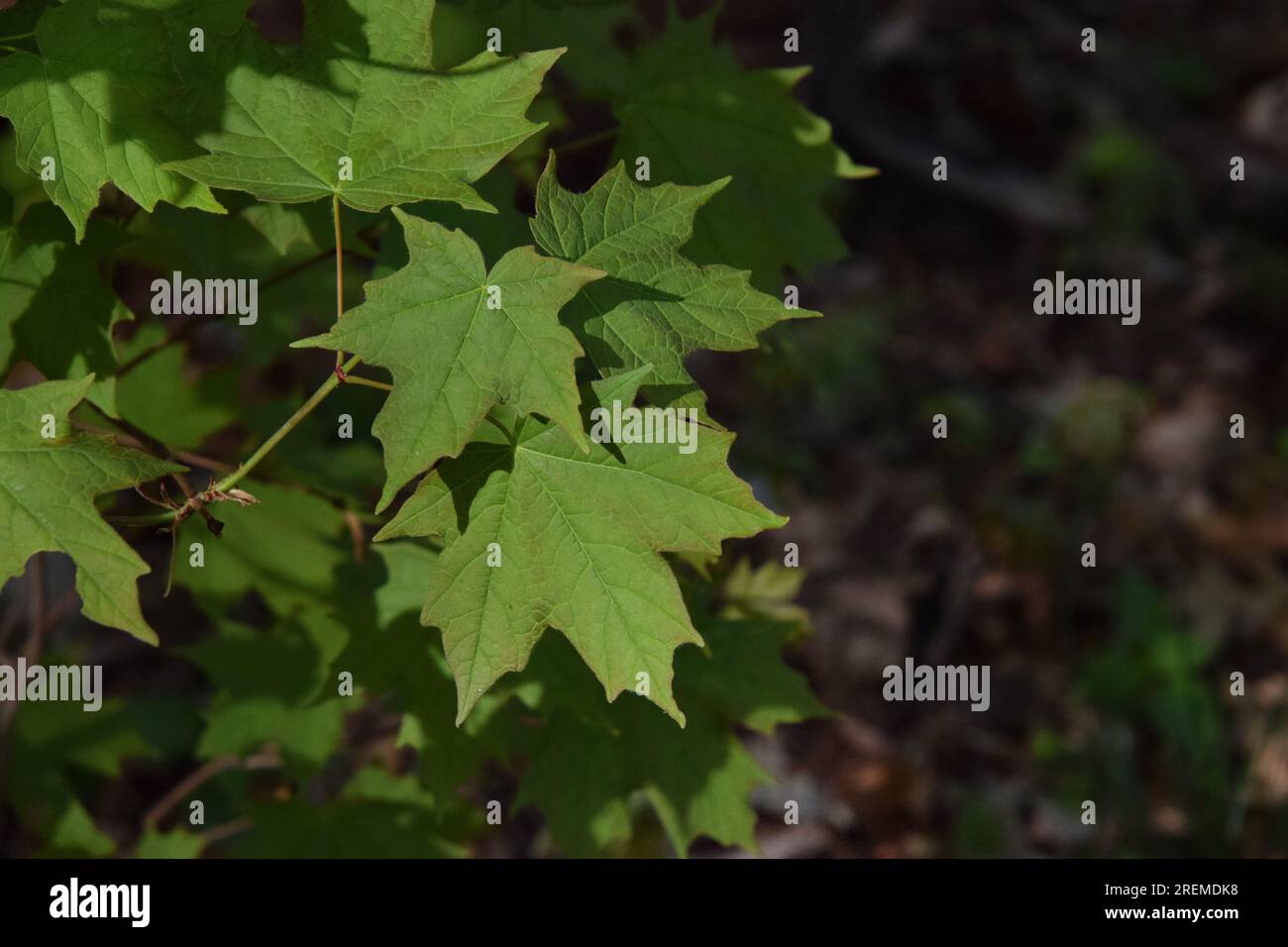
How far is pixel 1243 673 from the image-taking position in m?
3.72

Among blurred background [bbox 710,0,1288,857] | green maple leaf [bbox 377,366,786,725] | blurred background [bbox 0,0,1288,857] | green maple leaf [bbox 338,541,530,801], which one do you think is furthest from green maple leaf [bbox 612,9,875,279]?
blurred background [bbox 710,0,1288,857]

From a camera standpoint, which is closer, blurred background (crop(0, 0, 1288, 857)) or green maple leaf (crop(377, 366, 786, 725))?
green maple leaf (crop(377, 366, 786, 725))

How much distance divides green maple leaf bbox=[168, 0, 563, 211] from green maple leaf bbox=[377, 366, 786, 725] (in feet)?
1.09

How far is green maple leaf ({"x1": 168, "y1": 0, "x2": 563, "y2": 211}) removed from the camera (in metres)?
1.40

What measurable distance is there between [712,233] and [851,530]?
8.42ft

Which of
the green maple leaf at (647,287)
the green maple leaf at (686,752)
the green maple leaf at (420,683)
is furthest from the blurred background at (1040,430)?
the green maple leaf at (647,287)

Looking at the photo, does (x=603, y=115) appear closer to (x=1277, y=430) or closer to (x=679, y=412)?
(x=1277, y=430)

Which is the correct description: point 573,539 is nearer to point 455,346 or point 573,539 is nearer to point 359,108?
point 455,346

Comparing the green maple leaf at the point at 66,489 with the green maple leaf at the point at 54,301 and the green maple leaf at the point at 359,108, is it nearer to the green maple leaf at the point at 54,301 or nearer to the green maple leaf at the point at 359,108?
the green maple leaf at the point at 54,301

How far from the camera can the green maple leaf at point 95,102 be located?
1.39 metres

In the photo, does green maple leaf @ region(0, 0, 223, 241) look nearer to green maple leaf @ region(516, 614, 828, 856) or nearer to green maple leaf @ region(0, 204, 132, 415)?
green maple leaf @ region(0, 204, 132, 415)

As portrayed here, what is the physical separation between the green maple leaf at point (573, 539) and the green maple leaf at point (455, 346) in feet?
0.30

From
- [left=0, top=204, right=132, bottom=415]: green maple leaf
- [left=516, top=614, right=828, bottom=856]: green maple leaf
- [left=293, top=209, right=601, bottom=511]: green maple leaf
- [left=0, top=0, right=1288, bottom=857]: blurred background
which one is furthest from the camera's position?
[left=0, top=0, right=1288, bottom=857]: blurred background

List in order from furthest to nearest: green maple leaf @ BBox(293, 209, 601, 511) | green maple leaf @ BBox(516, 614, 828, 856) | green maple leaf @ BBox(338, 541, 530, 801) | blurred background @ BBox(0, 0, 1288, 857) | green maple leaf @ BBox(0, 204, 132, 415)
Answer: blurred background @ BBox(0, 0, 1288, 857) → green maple leaf @ BBox(516, 614, 828, 856) → green maple leaf @ BBox(338, 541, 530, 801) → green maple leaf @ BBox(0, 204, 132, 415) → green maple leaf @ BBox(293, 209, 601, 511)
